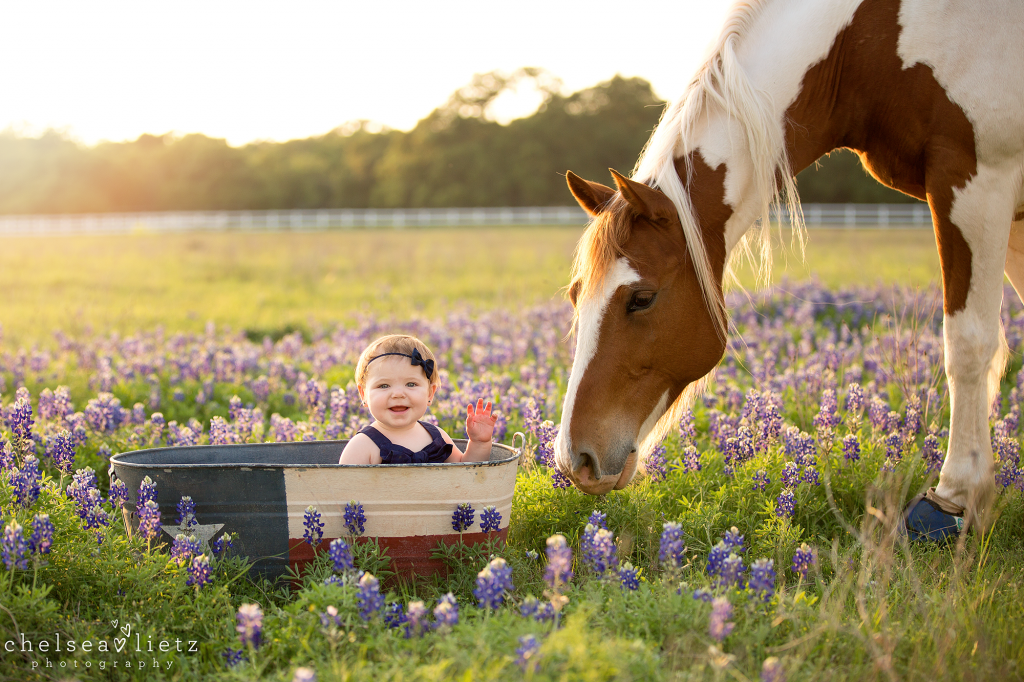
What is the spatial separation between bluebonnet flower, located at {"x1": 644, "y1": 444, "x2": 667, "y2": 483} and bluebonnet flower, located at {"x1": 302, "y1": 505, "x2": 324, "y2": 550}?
1.67 metres

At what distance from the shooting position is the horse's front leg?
3.16 meters

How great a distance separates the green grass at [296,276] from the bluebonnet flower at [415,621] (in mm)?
4894

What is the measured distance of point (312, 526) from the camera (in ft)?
9.58

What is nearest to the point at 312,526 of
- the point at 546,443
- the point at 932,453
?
the point at 546,443

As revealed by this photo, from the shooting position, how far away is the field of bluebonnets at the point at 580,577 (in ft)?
7.39

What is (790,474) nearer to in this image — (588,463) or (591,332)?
(588,463)

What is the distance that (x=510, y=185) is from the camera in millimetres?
55125

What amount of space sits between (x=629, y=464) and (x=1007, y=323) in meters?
6.51

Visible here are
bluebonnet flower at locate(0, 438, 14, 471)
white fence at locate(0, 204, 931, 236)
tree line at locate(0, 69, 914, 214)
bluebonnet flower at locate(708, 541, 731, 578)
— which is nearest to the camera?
bluebonnet flower at locate(708, 541, 731, 578)

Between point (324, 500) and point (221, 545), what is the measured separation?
17.3 inches

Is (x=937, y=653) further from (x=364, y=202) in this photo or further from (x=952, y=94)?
(x=364, y=202)

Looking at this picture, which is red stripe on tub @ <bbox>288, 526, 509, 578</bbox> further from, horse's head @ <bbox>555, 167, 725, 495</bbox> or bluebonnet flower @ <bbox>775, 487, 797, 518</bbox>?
bluebonnet flower @ <bbox>775, 487, 797, 518</bbox>

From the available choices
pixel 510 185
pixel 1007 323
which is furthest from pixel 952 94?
pixel 510 185

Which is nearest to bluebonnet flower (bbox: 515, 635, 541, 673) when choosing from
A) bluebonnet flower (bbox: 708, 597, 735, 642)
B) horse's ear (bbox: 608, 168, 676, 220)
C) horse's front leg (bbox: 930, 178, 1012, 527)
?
bluebonnet flower (bbox: 708, 597, 735, 642)
